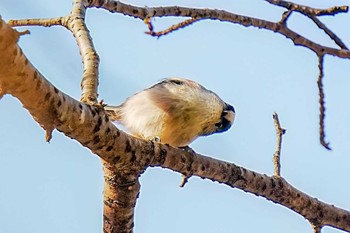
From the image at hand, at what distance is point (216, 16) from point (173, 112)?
310 mm

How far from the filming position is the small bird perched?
2.14 meters

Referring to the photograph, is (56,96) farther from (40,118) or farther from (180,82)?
(180,82)

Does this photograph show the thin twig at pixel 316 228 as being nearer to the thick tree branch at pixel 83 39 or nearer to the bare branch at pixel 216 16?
the bare branch at pixel 216 16

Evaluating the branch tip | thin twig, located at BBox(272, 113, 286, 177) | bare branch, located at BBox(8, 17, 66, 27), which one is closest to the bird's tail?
bare branch, located at BBox(8, 17, 66, 27)

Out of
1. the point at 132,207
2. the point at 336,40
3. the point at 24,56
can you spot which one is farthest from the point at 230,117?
the point at 24,56

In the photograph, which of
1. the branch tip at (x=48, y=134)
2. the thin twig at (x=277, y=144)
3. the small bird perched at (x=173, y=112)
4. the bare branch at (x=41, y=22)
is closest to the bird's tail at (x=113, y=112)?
the small bird perched at (x=173, y=112)

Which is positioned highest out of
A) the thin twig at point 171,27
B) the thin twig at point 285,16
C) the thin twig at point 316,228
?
the thin twig at point 171,27

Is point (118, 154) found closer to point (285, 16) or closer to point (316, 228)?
point (316, 228)

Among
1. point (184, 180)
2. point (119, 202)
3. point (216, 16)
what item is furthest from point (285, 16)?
point (119, 202)

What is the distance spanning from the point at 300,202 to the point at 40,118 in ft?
Result: 2.89

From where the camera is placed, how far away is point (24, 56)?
111cm

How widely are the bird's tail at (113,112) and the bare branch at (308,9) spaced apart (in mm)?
587

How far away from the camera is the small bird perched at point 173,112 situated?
2.14 m

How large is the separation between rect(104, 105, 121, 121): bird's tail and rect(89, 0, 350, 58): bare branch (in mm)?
337
